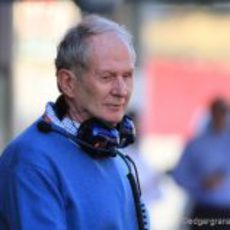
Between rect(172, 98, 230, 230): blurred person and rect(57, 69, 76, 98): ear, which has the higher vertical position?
rect(57, 69, 76, 98): ear

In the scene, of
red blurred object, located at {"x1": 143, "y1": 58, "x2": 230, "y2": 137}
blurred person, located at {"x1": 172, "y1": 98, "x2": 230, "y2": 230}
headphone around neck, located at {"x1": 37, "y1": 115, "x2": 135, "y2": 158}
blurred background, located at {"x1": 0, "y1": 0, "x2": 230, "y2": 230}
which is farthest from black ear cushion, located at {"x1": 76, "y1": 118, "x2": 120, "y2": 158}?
red blurred object, located at {"x1": 143, "y1": 58, "x2": 230, "y2": 137}

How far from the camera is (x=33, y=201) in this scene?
2.88 meters

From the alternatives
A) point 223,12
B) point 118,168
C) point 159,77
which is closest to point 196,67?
point 159,77

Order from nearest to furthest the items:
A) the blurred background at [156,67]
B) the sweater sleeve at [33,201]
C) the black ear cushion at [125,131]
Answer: the sweater sleeve at [33,201], the black ear cushion at [125,131], the blurred background at [156,67]

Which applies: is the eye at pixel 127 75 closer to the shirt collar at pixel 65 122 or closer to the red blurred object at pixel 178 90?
the shirt collar at pixel 65 122

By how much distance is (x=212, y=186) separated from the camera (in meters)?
7.48

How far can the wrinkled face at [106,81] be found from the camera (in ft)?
9.96

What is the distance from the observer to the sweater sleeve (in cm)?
287

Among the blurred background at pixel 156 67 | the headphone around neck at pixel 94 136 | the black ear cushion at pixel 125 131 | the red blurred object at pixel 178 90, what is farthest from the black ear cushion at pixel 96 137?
the red blurred object at pixel 178 90

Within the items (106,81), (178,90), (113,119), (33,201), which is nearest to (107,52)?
(106,81)

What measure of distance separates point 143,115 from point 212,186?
2943 millimetres

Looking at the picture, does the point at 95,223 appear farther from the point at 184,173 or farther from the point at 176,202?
the point at 176,202

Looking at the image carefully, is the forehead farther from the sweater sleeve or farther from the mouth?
the sweater sleeve

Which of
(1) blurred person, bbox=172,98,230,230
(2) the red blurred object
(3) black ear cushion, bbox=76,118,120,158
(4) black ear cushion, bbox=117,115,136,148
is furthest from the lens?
(2) the red blurred object
